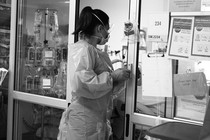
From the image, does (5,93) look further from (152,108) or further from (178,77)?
(178,77)

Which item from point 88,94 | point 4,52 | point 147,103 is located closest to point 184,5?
point 147,103

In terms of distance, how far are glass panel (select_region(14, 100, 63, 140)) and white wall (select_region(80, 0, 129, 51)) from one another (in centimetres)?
93

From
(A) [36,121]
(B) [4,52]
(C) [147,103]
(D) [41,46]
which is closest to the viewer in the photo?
(C) [147,103]

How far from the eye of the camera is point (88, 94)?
5.44 feet

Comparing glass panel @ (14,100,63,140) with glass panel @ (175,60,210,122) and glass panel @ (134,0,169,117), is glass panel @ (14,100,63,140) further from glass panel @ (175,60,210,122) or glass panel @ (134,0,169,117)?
glass panel @ (175,60,210,122)

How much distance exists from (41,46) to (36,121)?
2.61ft

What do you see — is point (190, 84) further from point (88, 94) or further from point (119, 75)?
point (88, 94)

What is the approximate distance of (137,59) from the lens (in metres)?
1.83

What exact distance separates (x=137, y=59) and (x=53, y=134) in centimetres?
131

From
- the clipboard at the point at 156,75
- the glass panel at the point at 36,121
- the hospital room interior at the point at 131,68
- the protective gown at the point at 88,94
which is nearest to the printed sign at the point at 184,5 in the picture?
the hospital room interior at the point at 131,68

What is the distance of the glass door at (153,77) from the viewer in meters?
1.63

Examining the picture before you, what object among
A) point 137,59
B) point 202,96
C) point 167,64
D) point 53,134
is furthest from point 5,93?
point 202,96

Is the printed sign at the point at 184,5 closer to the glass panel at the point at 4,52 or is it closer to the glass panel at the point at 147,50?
the glass panel at the point at 147,50

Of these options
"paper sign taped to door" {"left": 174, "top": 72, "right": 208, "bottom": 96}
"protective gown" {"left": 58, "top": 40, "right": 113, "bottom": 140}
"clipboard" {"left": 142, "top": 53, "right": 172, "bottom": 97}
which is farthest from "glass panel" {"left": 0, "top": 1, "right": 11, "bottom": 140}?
"paper sign taped to door" {"left": 174, "top": 72, "right": 208, "bottom": 96}
